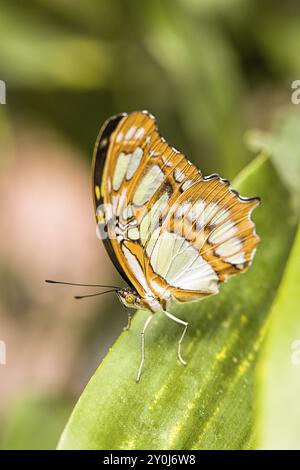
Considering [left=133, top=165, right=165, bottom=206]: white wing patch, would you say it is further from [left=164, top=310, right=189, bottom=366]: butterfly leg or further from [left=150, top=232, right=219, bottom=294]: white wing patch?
[left=164, top=310, right=189, bottom=366]: butterfly leg

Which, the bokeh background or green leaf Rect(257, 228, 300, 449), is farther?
the bokeh background

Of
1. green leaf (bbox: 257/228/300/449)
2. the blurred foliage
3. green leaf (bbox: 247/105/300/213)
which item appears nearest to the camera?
green leaf (bbox: 257/228/300/449)

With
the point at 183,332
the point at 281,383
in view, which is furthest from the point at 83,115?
the point at 281,383

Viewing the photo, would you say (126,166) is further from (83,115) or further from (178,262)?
(83,115)

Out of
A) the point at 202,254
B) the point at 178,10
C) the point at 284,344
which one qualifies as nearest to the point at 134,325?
the point at 202,254
